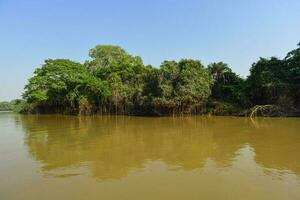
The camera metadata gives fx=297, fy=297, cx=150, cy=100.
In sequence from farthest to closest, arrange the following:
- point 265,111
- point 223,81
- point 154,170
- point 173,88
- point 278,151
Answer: point 223,81 → point 173,88 → point 265,111 → point 278,151 → point 154,170

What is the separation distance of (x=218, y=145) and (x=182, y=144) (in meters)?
1.11

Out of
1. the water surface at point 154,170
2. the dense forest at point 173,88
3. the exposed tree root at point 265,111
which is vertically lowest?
the water surface at point 154,170

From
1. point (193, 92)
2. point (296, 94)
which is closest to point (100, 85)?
point (193, 92)

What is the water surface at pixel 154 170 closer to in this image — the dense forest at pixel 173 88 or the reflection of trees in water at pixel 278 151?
the reflection of trees in water at pixel 278 151

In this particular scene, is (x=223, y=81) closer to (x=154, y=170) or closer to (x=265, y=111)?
(x=265, y=111)

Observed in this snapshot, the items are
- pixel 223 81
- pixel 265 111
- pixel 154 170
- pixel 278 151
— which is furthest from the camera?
pixel 223 81

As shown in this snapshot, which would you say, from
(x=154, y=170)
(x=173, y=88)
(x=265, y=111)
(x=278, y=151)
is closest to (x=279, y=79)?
(x=265, y=111)

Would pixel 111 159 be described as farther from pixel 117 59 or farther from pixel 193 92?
pixel 117 59

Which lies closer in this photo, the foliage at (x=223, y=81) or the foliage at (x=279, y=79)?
the foliage at (x=279, y=79)

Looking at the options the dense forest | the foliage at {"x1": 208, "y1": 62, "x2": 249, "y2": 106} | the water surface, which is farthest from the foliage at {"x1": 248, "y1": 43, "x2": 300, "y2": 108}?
the water surface

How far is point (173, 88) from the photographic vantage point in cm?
2370

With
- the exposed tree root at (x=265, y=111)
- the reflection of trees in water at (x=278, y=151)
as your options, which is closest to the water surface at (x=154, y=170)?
the reflection of trees in water at (x=278, y=151)

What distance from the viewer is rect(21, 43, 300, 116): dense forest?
21062mm

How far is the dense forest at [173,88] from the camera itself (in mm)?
21062
